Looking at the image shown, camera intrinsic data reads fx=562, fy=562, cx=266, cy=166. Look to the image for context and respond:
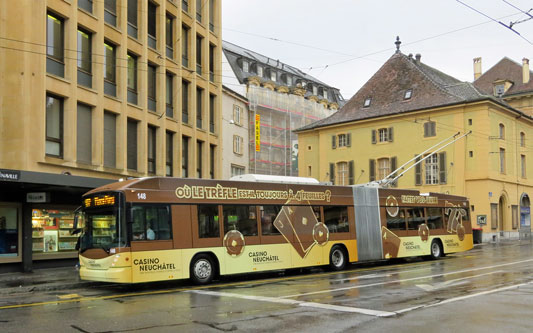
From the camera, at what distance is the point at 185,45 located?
3048 centimetres

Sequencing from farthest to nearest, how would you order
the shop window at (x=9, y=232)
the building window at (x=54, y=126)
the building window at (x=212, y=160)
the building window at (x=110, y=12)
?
the building window at (x=212, y=160) → the building window at (x=110, y=12) → the building window at (x=54, y=126) → the shop window at (x=9, y=232)

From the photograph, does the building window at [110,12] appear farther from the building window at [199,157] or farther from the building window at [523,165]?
the building window at [523,165]

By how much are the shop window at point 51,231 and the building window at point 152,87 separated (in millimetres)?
7340

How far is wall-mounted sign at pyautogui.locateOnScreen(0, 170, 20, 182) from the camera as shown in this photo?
649 inches

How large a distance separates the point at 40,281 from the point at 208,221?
5315 millimetres

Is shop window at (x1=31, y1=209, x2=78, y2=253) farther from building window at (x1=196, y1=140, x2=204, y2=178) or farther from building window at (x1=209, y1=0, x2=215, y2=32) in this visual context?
building window at (x1=209, y1=0, x2=215, y2=32)

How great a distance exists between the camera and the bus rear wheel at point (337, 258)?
66.6 feet

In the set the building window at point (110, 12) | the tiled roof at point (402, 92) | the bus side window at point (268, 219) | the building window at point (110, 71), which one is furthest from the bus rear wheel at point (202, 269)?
the tiled roof at point (402, 92)

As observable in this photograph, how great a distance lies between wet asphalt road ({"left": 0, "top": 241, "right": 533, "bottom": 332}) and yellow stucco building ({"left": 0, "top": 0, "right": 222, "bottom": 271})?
5.58m

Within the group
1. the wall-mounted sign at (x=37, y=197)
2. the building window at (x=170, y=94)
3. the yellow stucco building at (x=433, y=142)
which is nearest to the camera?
the wall-mounted sign at (x=37, y=197)

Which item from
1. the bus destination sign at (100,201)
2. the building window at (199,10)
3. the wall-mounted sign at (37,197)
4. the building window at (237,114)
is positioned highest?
the building window at (199,10)

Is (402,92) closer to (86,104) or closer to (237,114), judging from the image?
(237,114)

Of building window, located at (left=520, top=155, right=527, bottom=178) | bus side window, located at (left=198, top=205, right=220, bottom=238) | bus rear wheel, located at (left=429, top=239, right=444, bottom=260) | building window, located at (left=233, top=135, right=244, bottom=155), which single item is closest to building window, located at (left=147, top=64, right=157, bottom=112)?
bus side window, located at (left=198, top=205, right=220, bottom=238)

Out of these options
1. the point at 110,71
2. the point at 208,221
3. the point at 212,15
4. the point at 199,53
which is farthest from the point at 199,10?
the point at 208,221
